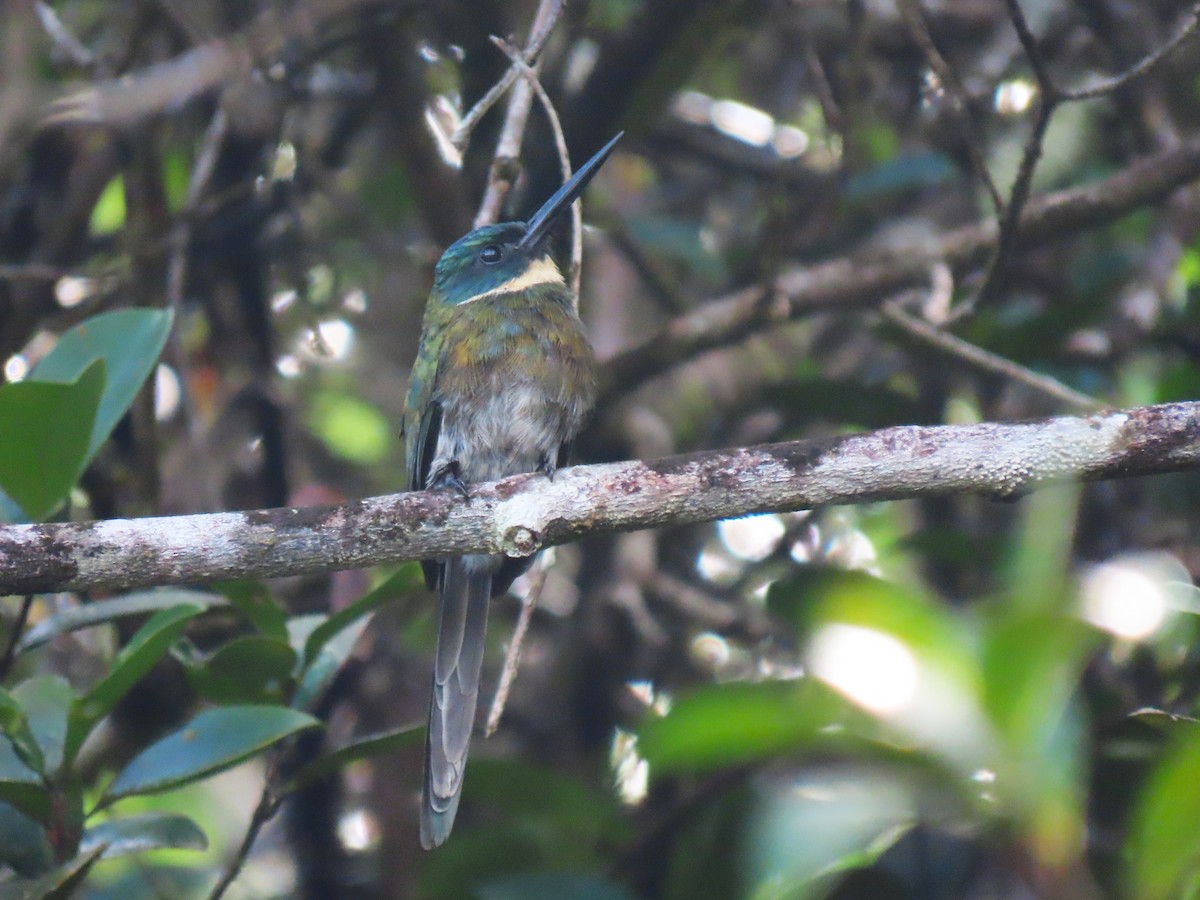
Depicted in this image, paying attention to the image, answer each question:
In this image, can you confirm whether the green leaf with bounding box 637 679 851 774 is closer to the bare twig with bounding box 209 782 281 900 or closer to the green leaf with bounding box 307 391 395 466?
the bare twig with bounding box 209 782 281 900

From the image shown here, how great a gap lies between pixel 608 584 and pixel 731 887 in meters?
1.16

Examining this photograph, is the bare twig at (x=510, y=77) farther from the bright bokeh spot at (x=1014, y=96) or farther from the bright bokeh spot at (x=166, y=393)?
the bright bokeh spot at (x=1014, y=96)

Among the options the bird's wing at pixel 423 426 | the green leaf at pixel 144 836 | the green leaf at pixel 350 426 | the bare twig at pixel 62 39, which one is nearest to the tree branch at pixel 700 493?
the green leaf at pixel 144 836

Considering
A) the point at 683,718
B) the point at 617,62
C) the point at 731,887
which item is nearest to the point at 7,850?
the point at 731,887

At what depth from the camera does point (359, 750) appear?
2.08 m

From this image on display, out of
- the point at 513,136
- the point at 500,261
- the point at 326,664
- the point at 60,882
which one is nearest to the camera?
the point at 60,882

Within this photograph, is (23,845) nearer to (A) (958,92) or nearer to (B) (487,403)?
(B) (487,403)

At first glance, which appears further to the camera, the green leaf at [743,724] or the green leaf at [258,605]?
the green leaf at [258,605]

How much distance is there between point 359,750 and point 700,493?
75 centimetres

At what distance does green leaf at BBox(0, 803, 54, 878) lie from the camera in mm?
1895

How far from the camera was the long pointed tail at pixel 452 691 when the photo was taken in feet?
7.42

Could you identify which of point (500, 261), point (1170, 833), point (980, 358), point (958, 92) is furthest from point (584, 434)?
point (1170, 833)

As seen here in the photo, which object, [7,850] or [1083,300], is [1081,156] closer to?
[1083,300]

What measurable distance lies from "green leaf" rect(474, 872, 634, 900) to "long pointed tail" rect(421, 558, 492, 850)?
178mm
